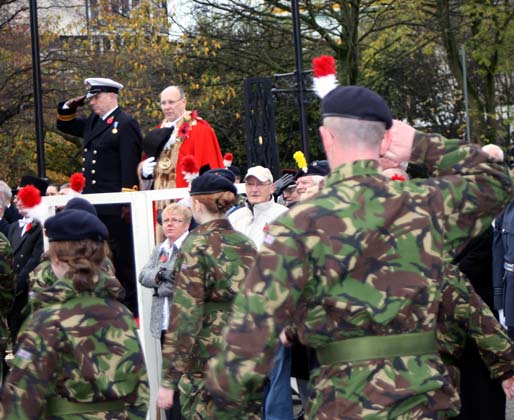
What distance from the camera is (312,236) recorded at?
3865mm

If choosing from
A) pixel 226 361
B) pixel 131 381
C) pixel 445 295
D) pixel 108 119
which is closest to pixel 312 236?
pixel 226 361

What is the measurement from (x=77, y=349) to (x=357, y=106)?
156 centimetres

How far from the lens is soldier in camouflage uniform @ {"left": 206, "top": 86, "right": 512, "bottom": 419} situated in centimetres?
381

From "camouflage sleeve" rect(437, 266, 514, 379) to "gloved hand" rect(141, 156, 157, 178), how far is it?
4571mm

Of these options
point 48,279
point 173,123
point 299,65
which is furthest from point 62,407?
point 299,65

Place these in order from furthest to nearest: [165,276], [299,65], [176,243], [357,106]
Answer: [299,65] < [176,243] < [165,276] < [357,106]

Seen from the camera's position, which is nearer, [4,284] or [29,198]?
[29,198]

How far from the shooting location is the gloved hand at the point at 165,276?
8.27 metres

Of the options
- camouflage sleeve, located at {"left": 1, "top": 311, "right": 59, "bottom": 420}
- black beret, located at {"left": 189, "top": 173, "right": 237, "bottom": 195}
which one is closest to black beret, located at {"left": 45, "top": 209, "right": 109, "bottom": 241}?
camouflage sleeve, located at {"left": 1, "top": 311, "right": 59, "bottom": 420}

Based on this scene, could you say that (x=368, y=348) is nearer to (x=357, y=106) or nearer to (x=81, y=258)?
(x=357, y=106)

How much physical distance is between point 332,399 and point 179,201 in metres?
5.12

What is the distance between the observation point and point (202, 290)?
6539mm

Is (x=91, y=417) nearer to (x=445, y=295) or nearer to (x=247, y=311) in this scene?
(x=247, y=311)

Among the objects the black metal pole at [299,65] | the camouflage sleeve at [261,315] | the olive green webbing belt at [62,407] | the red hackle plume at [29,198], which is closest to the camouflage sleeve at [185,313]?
the red hackle plume at [29,198]
